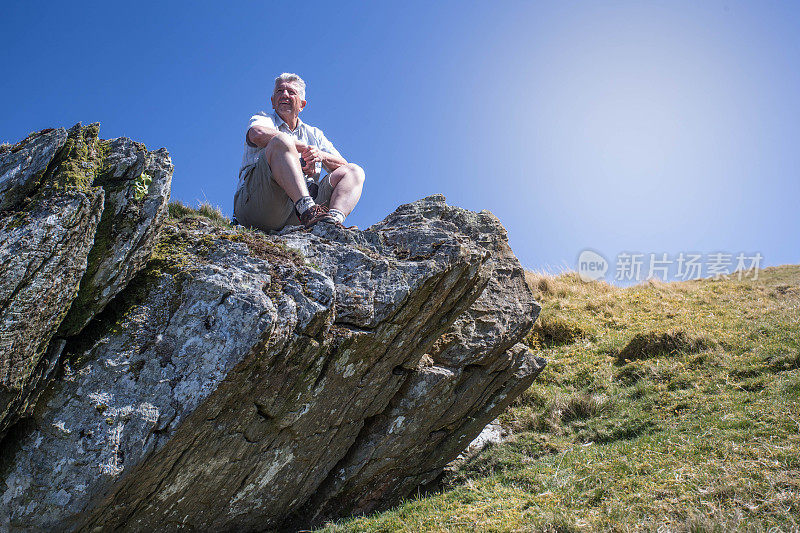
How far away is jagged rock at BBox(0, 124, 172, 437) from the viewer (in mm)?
4793

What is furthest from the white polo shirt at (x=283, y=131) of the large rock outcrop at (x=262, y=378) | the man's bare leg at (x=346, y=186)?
the large rock outcrop at (x=262, y=378)

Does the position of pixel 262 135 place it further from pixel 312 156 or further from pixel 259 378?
pixel 259 378

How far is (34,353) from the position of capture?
4957 millimetres

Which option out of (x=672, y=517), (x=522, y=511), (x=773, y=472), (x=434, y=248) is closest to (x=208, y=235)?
(x=434, y=248)

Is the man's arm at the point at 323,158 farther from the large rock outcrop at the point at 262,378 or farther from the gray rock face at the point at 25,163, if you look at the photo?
the gray rock face at the point at 25,163

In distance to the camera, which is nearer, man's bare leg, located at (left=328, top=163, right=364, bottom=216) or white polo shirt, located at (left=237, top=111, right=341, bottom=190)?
man's bare leg, located at (left=328, top=163, right=364, bottom=216)

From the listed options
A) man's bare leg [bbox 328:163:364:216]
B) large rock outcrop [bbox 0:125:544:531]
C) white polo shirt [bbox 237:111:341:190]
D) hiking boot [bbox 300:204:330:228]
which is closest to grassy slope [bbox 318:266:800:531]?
large rock outcrop [bbox 0:125:544:531]

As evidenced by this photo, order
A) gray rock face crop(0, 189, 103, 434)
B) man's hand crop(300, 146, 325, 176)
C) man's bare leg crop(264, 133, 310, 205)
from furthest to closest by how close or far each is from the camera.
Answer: man's hand crop(300, 146, 325, 176)
man's bare leg crop(264, 133, 310, 205)
gray rock face crop(0, 189, 103, 434)

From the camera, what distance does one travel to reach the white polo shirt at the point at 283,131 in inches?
343

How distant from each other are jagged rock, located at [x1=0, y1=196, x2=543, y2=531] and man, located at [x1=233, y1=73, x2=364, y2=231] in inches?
27.6

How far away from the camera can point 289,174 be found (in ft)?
24.8

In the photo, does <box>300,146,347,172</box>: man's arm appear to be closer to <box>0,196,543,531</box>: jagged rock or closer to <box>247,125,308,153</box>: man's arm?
<box>247,125,308,153</box>: man's arm

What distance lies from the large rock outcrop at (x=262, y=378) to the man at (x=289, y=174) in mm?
600

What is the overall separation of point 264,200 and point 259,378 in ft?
11.4
